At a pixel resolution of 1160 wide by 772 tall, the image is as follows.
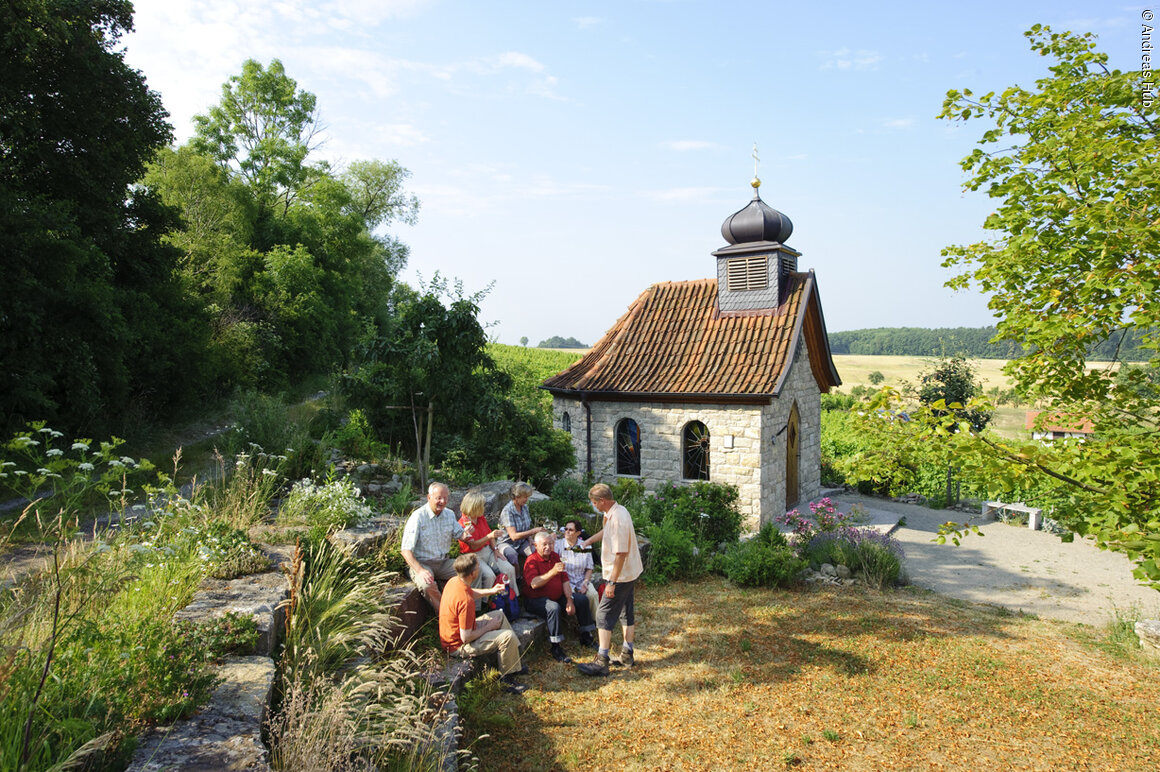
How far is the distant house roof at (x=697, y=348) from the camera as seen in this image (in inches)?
558

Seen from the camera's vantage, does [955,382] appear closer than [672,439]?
No

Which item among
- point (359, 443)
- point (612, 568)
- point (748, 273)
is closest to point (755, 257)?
point (748, 273)

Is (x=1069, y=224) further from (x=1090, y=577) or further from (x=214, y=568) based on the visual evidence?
(x=1090, y=577)

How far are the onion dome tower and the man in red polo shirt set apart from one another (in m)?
10.8

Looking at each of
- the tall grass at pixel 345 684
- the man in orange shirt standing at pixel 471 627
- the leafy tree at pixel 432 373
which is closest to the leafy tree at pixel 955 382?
the leafy tree at pixel 432 373

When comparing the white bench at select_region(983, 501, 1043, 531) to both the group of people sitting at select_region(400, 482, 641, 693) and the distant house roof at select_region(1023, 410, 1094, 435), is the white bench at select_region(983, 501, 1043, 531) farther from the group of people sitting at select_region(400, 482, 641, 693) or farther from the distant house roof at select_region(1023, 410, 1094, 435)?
the group of people sitting at select_region(400, 482, 641, 693)

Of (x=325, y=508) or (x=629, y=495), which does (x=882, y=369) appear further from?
(x=325, y=508)

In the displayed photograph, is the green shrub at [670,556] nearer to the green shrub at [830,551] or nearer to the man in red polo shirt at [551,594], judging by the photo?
the green shrub at [830,551]

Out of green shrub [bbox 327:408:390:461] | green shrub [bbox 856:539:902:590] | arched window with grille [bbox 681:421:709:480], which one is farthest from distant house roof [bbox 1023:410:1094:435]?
green shrub [bbox 327:408:390:461]

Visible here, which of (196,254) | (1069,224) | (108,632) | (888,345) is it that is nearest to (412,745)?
(108,632)

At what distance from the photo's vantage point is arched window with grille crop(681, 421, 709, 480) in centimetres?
1449

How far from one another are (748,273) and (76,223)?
14.2 m

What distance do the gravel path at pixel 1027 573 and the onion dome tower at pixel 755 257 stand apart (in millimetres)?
6049

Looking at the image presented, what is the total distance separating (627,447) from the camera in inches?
606
